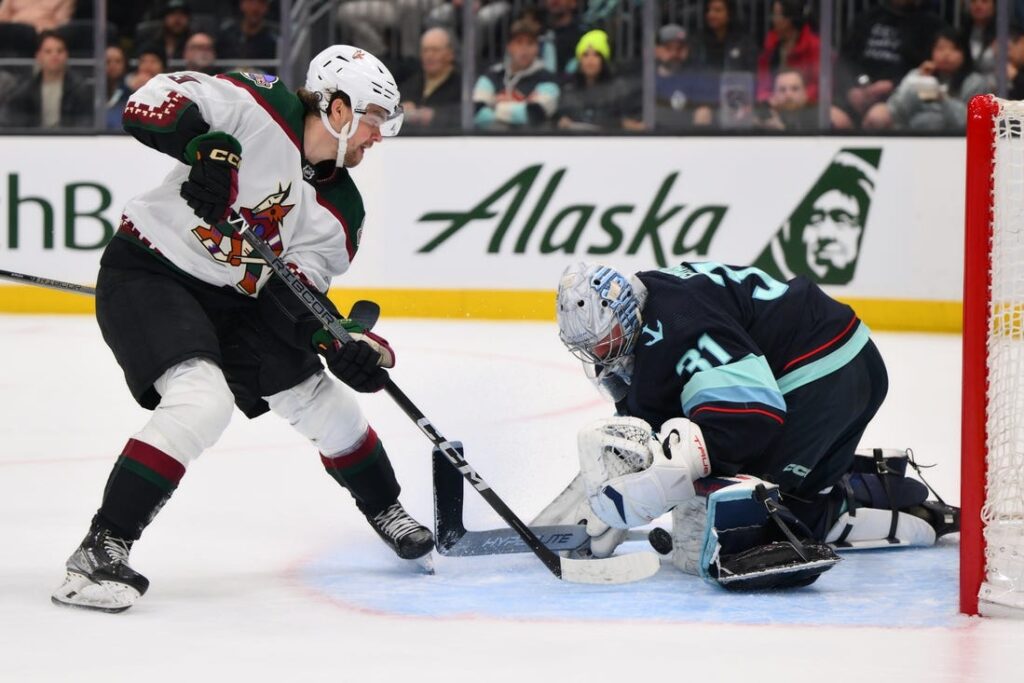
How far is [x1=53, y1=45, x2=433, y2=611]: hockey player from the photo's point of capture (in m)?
2.74

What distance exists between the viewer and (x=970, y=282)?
103 inches

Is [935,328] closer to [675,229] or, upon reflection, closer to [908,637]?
[675,229]

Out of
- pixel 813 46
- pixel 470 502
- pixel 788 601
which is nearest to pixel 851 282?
pixel 813 46

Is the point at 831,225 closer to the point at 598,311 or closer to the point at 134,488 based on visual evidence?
the point at 598,311

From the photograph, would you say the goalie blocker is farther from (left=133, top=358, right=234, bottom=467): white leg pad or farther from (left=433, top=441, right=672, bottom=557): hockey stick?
(left=133, top=358, right=234, bottom=467): white leg pad

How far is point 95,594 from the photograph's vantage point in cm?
266

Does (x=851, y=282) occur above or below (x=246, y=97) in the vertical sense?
below

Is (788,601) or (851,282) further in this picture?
(851,282)

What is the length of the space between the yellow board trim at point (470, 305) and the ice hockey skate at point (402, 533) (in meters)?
4.28

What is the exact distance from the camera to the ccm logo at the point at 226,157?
2791 millimetres

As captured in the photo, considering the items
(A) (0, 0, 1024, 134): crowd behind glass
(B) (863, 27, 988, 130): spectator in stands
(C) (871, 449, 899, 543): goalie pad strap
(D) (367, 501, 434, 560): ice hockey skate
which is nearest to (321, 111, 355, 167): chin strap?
(D) (367, 501, 434, 560): ice hockey skate

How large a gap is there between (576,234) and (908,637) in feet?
16.4

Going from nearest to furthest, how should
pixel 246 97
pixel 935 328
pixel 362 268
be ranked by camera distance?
pixel 246 97
pixel 935 328
pixel 362 268

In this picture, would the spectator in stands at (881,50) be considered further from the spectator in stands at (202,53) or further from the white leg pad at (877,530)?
the white leg pad at (877,530)
